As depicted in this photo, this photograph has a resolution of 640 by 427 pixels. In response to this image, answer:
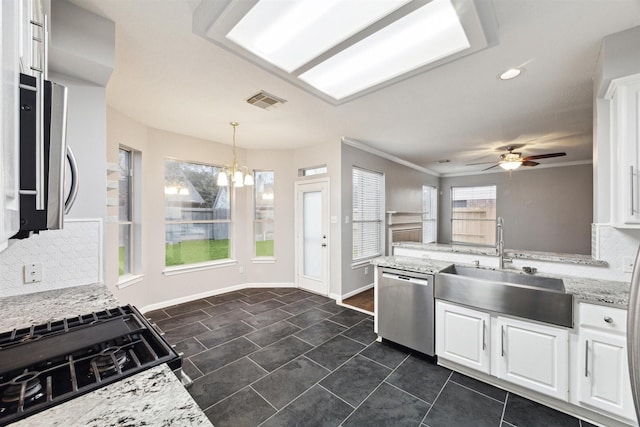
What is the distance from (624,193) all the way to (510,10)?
1432 mm

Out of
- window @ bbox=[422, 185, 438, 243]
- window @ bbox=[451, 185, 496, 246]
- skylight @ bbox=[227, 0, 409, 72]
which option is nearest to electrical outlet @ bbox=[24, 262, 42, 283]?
skylight @ bbox=[227, 0, 409, 72]

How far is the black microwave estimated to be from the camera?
57 cm

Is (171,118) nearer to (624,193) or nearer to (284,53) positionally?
(284,53)

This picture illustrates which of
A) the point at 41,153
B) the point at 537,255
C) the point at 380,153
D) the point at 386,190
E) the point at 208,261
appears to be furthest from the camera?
the point at 386,190

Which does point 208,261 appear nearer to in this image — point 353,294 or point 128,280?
point 128,280

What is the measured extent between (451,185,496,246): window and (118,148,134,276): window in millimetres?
7906

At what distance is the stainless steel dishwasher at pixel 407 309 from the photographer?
2.46m

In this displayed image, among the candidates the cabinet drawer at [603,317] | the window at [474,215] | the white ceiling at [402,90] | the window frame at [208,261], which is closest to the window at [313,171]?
the white ceiling at [402,90]

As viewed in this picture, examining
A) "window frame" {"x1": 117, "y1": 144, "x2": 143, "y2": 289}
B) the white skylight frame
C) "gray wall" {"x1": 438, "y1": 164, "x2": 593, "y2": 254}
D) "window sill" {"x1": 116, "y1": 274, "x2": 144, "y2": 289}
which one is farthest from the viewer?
"gray wall" {"x1": 438, "y1": 164, "x2": 593, "y2": 254}

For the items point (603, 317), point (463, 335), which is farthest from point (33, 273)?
point (603, 317)

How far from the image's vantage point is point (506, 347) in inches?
80.4

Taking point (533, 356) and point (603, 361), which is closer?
point (603, 361)

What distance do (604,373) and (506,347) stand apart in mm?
524

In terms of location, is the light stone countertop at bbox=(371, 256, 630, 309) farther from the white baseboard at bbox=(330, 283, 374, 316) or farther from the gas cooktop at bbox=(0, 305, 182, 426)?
the gas cooktop at bbox=(0, 305, 182, 426)
